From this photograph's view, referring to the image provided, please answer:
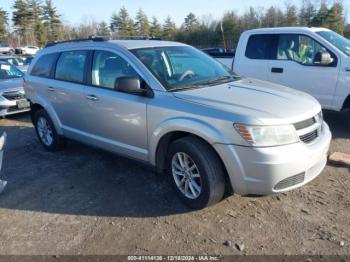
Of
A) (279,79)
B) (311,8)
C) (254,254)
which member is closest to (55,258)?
(254,254)

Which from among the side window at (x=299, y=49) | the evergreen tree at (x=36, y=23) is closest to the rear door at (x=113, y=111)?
the side window at (x=299, y=49)

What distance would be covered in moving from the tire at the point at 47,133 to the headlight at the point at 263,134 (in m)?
3.46

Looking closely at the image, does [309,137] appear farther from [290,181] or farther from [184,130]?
[184,130]

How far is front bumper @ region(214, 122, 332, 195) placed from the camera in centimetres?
299

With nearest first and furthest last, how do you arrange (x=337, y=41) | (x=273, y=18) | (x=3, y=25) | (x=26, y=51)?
1. (x=337, y=41)
2. (x=26, y=51)
3. (x=273, y=18)
4. (x=3, y=25)

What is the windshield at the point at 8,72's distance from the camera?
9.46m

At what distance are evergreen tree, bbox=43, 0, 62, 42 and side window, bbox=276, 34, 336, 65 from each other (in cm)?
6065

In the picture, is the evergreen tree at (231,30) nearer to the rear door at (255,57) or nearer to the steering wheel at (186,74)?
the rear door at (255,57)

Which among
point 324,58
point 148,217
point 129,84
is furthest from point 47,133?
point 324,58

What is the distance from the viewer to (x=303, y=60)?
20.5 feet

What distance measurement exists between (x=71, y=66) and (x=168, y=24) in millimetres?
64702

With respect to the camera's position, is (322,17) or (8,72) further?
(322,17)

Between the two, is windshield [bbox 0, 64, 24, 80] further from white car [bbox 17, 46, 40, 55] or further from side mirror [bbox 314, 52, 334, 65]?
white car [bbox 17, 46, 40, 55]

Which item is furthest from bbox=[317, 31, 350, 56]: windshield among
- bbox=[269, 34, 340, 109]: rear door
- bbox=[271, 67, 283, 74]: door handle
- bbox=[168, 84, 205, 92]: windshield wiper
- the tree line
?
the tree line
